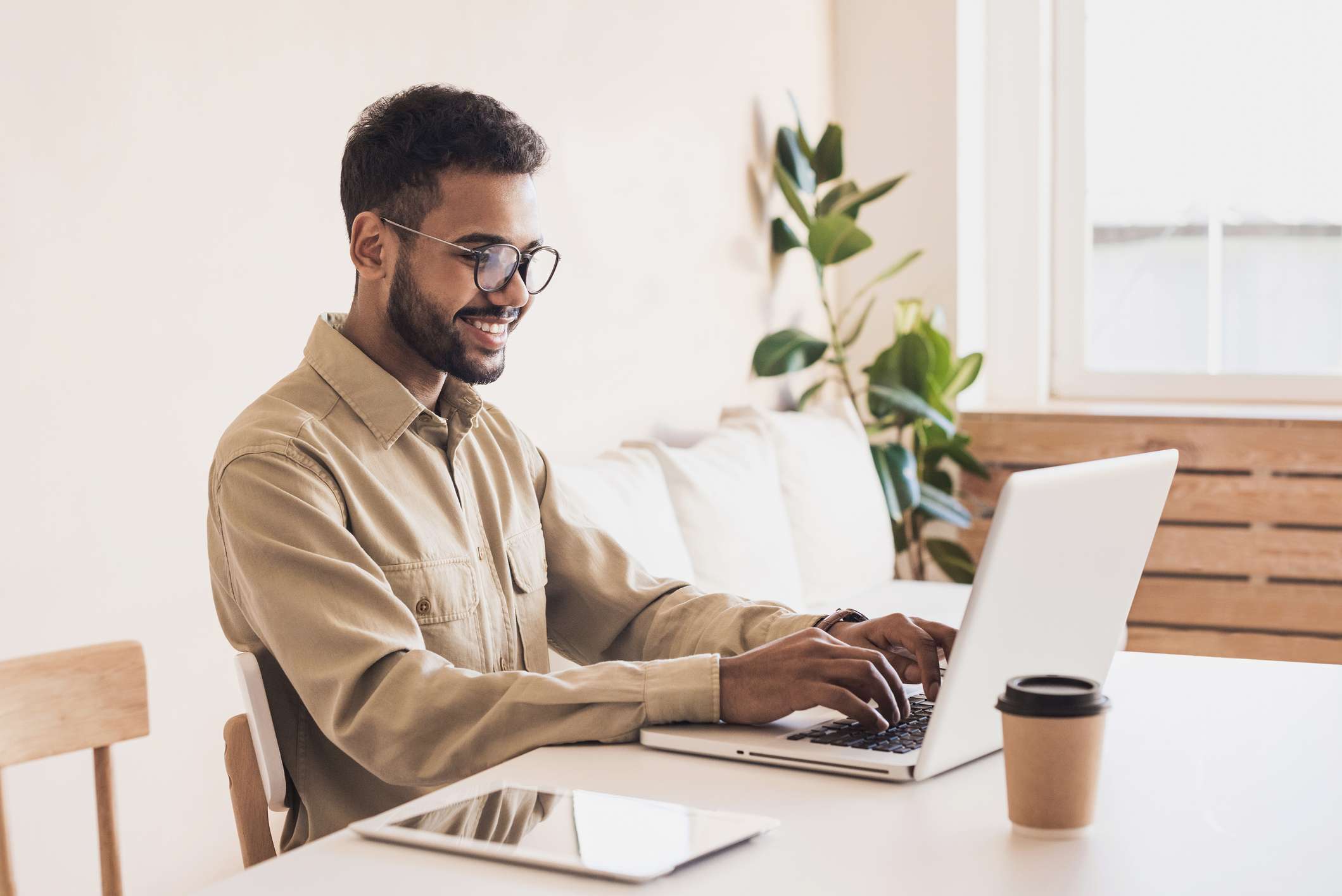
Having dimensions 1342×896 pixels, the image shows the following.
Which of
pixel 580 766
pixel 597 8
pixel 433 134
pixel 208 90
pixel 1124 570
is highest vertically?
pixel 597 8

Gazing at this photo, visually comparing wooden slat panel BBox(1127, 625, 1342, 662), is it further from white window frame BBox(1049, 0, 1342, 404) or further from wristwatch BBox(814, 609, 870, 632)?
wristwatch BBox(814, 609, 870, 632)

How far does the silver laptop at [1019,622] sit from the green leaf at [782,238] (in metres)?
2.36

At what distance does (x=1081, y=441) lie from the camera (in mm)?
3738

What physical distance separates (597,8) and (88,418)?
1.43m

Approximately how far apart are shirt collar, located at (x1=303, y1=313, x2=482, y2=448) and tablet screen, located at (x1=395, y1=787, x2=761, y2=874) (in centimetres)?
51

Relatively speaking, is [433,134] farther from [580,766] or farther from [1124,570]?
[1124,570]

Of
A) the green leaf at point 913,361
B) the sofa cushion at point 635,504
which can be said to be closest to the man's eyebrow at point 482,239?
the sofa cushion at point 635,504

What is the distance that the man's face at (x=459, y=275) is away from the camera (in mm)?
1481

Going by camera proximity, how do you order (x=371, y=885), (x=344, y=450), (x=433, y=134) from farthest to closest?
(x=433, y=134), (x=344, y=450), (x=371, y=885)

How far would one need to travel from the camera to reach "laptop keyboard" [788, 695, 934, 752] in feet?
3.68

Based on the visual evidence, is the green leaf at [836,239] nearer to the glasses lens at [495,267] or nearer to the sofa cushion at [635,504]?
the sofa cushion at [635,504]

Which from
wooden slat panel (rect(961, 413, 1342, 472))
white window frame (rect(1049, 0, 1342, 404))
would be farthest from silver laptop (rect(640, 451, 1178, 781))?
white window frame (rect(1049, 0, 1342, 404))

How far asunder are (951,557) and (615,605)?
2.23m

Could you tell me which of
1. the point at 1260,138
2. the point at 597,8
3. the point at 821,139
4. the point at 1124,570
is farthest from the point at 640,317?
the point at 1260,138
